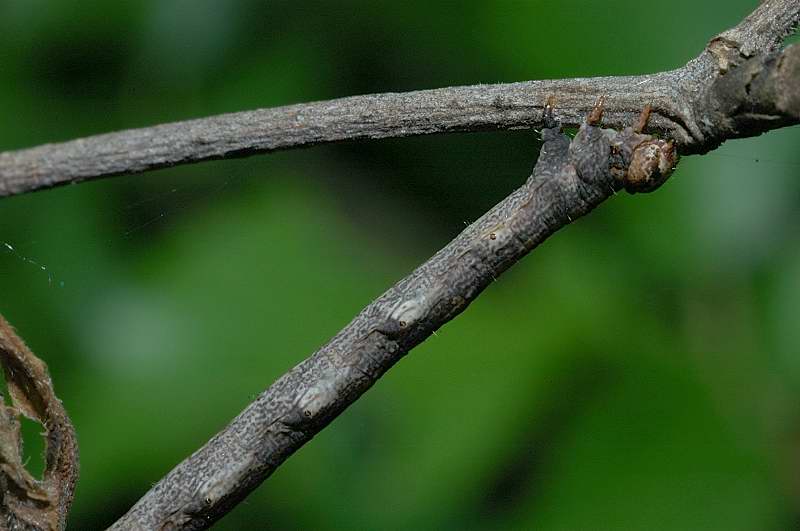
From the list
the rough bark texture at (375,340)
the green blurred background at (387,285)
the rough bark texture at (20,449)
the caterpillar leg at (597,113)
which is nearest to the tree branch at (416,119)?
the caterpillar leg at (597,113)

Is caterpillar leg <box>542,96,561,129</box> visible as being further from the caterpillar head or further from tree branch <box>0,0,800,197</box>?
the caterpillar head

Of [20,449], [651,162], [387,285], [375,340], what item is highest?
[387,285]

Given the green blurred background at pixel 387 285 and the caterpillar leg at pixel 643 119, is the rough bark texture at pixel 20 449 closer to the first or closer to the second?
the green blurred background at pixel 387 285

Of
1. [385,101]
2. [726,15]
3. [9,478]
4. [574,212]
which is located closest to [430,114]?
[385,101]

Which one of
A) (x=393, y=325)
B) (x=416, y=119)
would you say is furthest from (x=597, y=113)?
(x=393, y=325)

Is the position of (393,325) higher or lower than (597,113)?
lower

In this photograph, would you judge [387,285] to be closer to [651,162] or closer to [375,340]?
[375,340]
